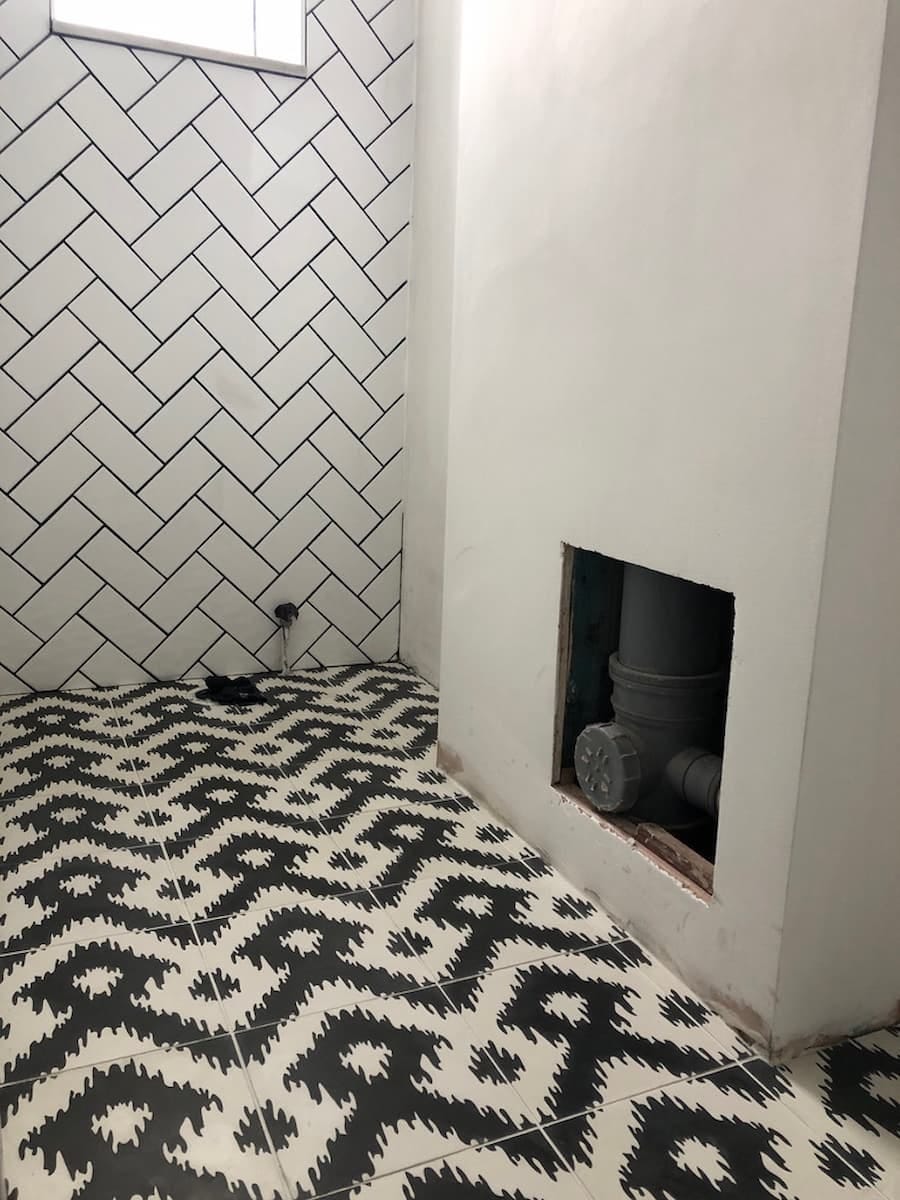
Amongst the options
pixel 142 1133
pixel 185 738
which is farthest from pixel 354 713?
pixel 142 1133

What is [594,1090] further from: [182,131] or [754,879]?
[182,131]

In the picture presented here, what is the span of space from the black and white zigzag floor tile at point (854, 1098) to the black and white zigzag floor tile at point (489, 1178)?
1.21 ft

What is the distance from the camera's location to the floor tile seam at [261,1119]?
128 centimetres

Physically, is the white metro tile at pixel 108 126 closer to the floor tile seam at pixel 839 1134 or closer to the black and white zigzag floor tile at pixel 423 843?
the black and white zigzag floor tile at pixel 423 843

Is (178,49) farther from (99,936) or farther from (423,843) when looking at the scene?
(99,936)

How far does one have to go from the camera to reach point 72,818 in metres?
2.29

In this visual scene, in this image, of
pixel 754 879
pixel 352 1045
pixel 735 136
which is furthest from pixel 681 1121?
pixel 735 136

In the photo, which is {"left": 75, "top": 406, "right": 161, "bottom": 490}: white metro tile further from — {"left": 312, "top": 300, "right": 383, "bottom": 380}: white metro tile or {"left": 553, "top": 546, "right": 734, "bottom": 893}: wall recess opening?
{"left": 553, "top": 546, "right": 734, "bottom": 893}: wall recess opening

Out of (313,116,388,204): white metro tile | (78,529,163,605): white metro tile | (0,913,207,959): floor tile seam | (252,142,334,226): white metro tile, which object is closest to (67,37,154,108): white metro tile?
(252,142,334,226): white metro tile

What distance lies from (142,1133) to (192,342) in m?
2.36

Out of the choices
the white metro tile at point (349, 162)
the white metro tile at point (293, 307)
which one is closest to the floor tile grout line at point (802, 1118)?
the white metro tile at point (293, 307)

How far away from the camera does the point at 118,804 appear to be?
2383 millimetres

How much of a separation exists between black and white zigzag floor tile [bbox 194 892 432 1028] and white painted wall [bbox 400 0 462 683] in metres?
1.46

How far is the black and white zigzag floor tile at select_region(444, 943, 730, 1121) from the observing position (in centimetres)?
149
